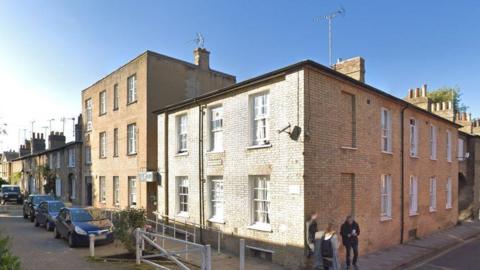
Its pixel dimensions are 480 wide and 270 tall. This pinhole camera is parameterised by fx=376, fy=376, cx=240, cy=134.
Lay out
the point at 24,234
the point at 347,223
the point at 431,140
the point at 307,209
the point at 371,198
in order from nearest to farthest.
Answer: the point at 307,209, the point at 347,223, the point at 371,198, the point at 24,234, the point at 431,140

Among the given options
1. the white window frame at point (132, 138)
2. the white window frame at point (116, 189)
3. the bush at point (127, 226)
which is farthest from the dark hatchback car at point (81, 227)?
the white window frame at point (116, 189)

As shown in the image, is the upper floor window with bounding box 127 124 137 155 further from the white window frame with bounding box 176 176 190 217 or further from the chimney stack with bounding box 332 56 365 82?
the chimney stack with bounding box 332 56 365 82

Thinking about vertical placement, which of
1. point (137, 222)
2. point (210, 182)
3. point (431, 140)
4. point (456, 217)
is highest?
point (431, 140)

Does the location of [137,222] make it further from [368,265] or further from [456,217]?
[456,217]

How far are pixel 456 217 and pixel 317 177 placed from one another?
1614 centimetres

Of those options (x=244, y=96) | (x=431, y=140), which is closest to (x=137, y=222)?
(x=244, y=96)

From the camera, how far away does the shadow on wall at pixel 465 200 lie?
26109 mm

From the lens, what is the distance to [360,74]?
16.6 metres

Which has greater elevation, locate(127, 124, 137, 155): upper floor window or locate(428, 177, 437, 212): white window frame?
locate(127, 124, 137, 155): upper floor window

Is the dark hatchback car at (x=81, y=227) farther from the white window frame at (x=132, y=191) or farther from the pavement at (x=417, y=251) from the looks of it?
the pavement at (x=417, y=251)

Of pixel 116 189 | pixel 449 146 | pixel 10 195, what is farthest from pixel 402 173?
pixel 10 195

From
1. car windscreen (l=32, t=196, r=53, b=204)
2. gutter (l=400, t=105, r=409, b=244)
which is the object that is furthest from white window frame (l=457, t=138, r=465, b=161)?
car windscreen (l=32, t=196, r=53, b=204)

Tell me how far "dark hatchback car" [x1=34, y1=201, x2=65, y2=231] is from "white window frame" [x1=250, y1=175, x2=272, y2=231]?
11158 millimetres

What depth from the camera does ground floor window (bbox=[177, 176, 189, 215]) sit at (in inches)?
672
